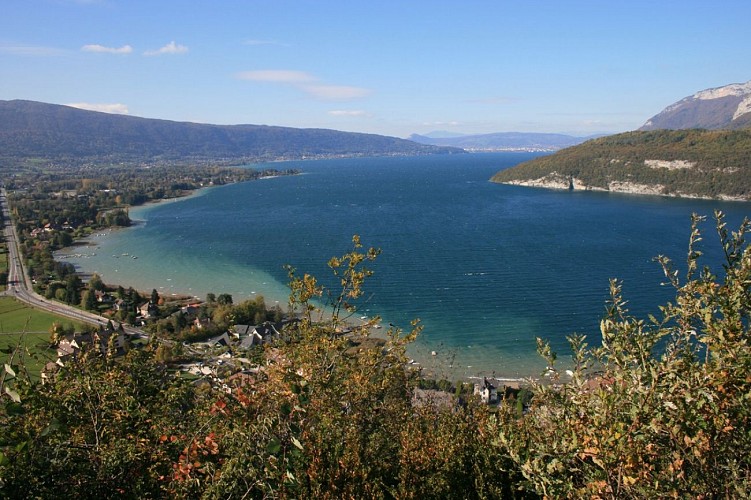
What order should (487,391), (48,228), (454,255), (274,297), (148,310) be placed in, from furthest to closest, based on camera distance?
(48,228) < (454,255) < (274,297) < (148,310) < (487,391)

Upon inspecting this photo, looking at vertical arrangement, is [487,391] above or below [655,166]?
below

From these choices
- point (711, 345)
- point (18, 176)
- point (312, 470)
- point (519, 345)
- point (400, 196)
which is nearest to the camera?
point (711, 345)

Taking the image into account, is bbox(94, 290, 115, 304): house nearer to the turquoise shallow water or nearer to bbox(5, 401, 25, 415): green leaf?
the turquoise shallow water

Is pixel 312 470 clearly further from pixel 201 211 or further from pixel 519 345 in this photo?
pixel 201 211

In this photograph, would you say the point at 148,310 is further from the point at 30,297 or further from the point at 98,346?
the point at 98,346

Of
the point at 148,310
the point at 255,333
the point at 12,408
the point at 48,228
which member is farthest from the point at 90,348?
the point at 48,228

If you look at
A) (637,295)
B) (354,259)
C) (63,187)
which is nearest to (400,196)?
(637,295)
